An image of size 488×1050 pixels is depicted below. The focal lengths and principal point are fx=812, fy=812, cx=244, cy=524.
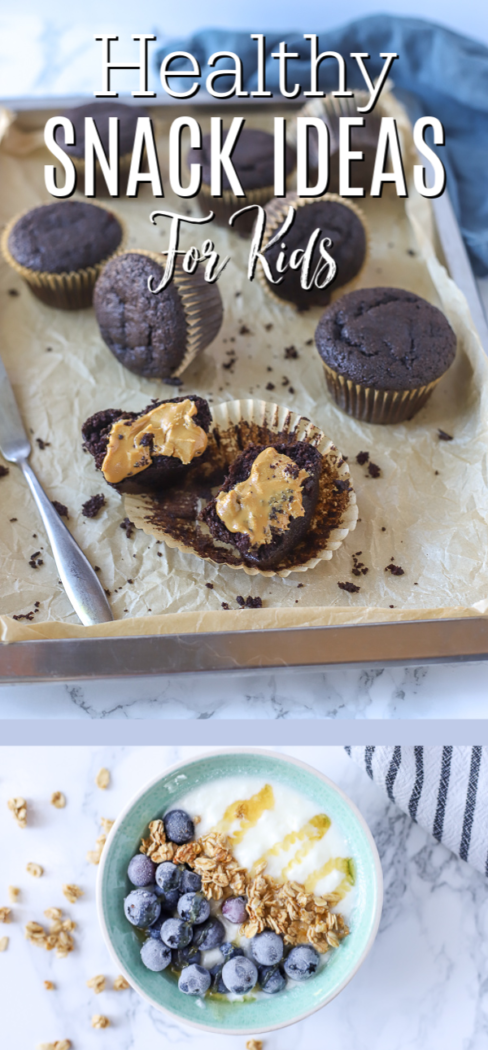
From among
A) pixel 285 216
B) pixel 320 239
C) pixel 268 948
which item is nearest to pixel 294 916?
pixel 268 948

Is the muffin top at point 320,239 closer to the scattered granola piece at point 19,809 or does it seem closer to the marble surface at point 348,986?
the marble surface at point 348,986

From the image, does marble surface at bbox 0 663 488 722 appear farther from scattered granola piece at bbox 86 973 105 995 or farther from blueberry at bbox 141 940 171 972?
scattered granola piece at bbox 86 973 105 995

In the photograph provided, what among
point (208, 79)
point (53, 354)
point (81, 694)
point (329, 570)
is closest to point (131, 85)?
point (208, 79)

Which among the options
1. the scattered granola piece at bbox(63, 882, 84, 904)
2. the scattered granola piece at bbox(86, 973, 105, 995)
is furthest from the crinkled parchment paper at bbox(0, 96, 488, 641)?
the scattered granola piece at bbox(86, 973, 105, 995)

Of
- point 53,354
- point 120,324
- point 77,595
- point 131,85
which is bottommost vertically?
point 77,595

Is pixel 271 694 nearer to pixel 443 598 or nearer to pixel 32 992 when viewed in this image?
pixel 443 598

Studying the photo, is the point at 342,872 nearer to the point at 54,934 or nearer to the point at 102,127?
the point at 54,934
